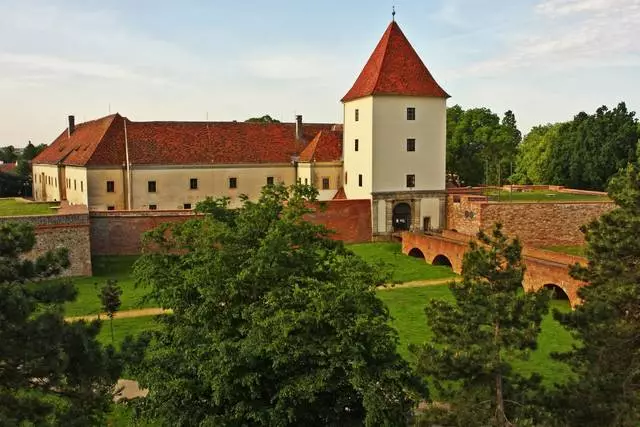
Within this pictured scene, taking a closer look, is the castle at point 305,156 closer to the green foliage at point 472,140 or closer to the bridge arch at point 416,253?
the bridge arch at point 416,253

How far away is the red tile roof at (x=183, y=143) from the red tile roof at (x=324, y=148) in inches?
58.8

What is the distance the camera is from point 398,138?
109ft

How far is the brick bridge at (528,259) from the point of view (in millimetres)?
22000

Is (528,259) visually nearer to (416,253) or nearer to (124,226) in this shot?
(416,253)

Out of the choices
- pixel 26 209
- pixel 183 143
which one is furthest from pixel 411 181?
pixel 26 209

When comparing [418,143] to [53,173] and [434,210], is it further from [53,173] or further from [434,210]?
[53,173]

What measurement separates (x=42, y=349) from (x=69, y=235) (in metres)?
21.4

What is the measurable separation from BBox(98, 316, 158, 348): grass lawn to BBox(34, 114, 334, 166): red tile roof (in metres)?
17.1

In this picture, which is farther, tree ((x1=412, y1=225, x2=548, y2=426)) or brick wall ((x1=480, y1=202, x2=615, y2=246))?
brick wall ((x1=480, y1=202, x2=615, y2=246))

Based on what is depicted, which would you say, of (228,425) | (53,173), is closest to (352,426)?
(228,425)

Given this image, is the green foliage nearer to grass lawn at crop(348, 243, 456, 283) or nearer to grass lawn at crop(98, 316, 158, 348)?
grass lawn at crop(348, 243, 456, 283)

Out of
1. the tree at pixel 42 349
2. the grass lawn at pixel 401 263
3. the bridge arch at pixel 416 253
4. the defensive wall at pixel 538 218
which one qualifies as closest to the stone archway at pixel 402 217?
the grass lawn at pixel 401 263

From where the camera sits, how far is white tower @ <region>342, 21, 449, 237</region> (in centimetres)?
3291

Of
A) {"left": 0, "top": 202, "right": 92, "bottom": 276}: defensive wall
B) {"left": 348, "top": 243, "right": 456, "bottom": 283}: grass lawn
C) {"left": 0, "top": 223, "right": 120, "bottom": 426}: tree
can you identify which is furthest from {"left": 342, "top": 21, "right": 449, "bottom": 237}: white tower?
{"left": 0, "top": 223, "right": 120, "bottom": 426}: tree
